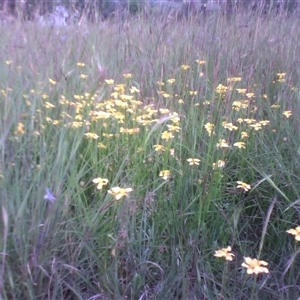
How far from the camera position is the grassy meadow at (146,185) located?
1467mm

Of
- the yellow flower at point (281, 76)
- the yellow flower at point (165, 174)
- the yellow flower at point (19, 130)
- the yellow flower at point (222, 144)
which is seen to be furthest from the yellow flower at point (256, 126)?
the yellow flower at point (19, 130)

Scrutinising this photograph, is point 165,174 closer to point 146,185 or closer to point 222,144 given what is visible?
point 146,185

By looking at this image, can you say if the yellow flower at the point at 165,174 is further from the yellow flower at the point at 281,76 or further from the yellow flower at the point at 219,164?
the yellow flower at the point at 281,76

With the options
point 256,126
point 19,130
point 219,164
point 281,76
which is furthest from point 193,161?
point 281,76

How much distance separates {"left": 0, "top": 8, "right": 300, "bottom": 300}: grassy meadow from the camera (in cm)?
147

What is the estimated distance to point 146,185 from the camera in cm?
180

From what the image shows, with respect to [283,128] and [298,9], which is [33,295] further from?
[298,9]

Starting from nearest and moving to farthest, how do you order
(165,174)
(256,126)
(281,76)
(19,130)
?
1. (19,130)
2. (165,174)
3. (256,126)
4. (281,76)

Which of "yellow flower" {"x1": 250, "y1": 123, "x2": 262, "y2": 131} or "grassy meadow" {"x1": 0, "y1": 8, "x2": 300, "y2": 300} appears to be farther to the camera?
"yellow flower" {"x1": 250, "y1": 123, "x2": 262, "y2": 131}

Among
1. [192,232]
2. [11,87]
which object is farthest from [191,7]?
[192,232]

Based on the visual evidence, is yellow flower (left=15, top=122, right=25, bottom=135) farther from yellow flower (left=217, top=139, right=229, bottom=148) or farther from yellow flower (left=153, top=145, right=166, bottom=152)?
yellow flower (left=217, top=139, right=229, bottom=148)

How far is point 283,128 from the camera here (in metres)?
2.13

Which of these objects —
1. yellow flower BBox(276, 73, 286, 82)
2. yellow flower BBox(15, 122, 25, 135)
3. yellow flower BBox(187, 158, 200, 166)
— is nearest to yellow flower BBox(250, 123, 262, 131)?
yellow flower BBox(187, 158, 200, 166)

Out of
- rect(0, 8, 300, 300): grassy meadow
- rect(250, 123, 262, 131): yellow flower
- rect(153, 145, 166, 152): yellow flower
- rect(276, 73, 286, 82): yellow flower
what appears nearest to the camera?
rect(0, 8, 300, 300): grassy meadow
